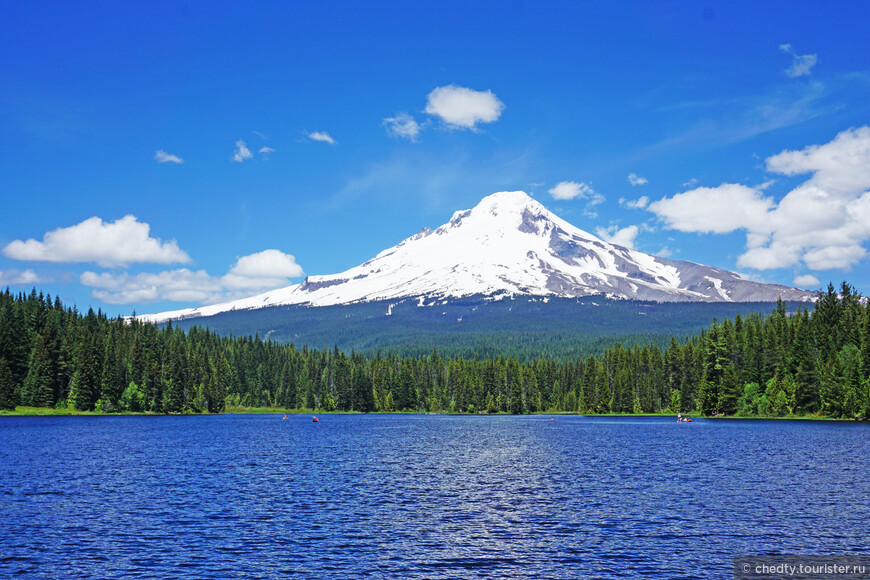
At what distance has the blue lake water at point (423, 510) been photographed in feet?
123

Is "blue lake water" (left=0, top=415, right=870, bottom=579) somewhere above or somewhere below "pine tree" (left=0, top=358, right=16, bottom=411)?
below

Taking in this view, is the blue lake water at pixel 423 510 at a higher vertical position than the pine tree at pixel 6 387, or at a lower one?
lower

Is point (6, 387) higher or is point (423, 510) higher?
point (6, 387)

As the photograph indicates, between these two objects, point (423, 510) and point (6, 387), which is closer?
point (423, 510)

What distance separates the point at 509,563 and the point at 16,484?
48.4 meters

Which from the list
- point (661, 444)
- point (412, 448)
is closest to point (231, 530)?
point (412, 448)

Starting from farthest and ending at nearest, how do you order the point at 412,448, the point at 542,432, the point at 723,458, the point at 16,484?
1. the point at 542,432
2. the point at 412,448
3. the point at 723,458
4. the point at 16,484

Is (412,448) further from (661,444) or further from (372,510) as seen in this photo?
(372,510)

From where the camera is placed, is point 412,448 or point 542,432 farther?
point 542,432

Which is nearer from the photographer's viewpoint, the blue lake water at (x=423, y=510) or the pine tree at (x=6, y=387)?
the blue lake water at (x=423, y=510)

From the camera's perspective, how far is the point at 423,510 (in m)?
52.4

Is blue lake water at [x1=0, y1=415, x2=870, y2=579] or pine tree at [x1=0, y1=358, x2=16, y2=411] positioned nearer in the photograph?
blue lake water at [x1=0, y1=415, x2=870, y2=579]

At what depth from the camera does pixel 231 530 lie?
149 ft

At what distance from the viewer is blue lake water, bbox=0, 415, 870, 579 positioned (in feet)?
123
